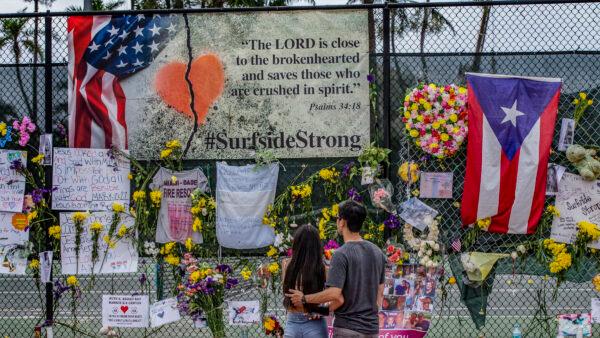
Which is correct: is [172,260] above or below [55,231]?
below

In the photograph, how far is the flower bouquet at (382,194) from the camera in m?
6.38

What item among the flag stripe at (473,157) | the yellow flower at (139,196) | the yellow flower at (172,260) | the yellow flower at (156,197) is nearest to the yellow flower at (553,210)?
the flag stripe at (473,157)

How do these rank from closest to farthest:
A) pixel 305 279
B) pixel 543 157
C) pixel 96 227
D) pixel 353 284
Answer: pixel 353 284 < pixel 305 279 < pixel 543 157 < pixel 96 227

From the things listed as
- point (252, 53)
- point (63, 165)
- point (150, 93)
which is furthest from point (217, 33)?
point (63, 165)

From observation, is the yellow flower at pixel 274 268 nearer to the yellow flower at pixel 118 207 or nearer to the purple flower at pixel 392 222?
the purple flower at pixel 392 222

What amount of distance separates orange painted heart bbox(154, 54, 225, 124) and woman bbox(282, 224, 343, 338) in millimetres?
2113

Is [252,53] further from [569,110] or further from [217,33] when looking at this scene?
[569,110]

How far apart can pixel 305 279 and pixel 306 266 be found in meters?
0.09

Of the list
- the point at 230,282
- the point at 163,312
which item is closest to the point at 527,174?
the point at 230,282

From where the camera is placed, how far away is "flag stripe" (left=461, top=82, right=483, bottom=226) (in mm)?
6387

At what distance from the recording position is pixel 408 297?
639cm

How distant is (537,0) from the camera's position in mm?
6430

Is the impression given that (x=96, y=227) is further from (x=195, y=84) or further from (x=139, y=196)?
(x=195, y=84)

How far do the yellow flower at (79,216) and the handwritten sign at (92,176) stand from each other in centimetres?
7
